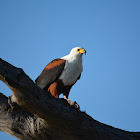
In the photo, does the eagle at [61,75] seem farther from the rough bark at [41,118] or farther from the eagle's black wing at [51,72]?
the rough bark at [41,118]

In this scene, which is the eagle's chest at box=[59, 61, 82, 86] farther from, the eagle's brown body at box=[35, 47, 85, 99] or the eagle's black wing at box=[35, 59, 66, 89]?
the eagle's black wing at box=[35, 59, 66, 89]

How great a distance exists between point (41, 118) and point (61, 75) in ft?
6.71

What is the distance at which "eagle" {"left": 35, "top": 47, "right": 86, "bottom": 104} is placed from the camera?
5.27 metres

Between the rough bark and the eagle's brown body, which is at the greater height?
the eagle's brown body

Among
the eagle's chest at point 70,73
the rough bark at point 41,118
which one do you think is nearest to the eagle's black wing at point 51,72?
the eagle's chest at point 70,73

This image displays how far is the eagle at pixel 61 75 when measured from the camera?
527cm

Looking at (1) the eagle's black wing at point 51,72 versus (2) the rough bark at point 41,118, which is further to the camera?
(1) the eagle's black wing at point 51,72

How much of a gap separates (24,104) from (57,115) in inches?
20.5

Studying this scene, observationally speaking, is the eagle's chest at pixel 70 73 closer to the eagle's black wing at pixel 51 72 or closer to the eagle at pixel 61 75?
the eagle at pixel 61 75

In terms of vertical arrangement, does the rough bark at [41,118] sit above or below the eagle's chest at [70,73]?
below

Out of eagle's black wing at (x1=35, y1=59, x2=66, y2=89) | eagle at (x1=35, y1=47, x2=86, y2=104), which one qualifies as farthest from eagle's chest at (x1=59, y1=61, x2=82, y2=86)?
eagle's black wing at (x1=35, y1=59, x2=66, y2=89)

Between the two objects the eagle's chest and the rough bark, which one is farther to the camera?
the eagle's chest

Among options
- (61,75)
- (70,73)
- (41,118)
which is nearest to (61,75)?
(61,75)

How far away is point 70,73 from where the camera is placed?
5.28 m
